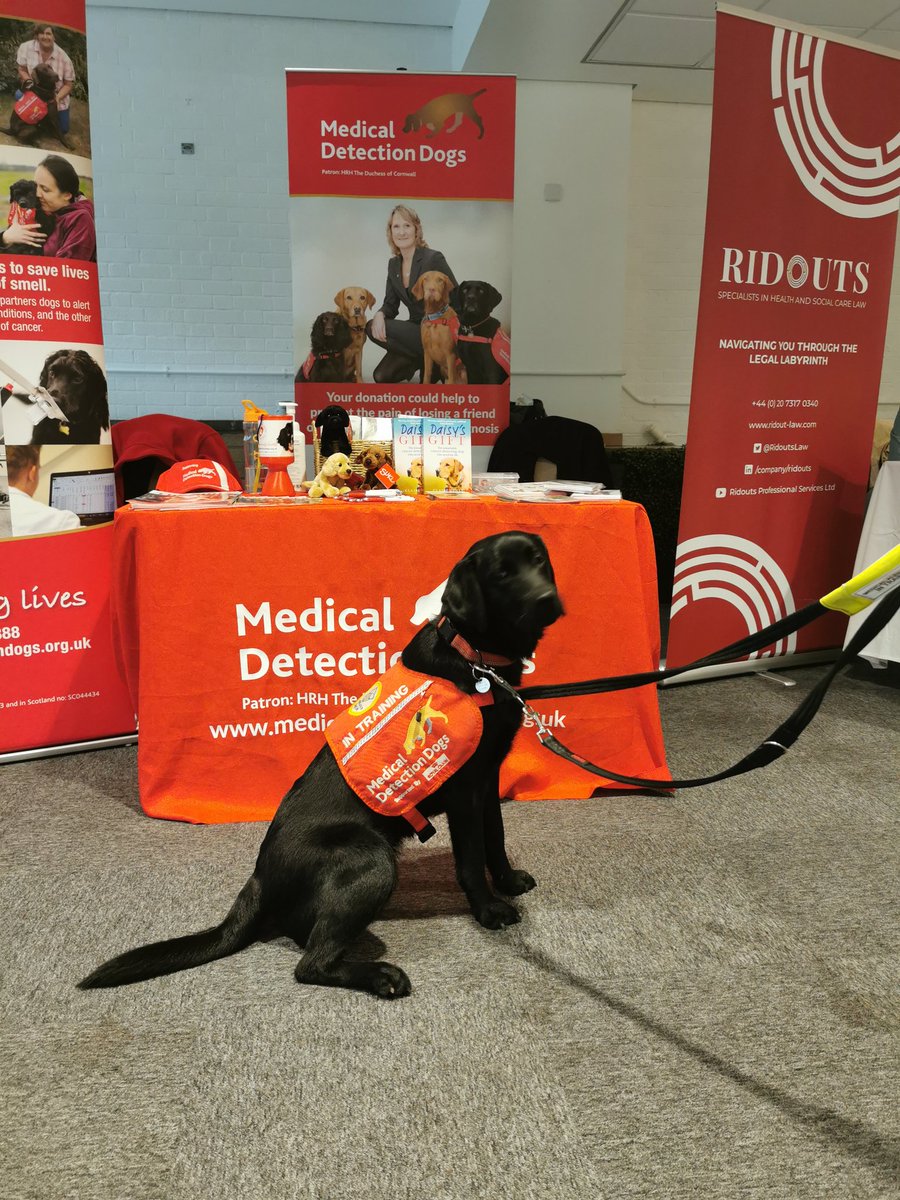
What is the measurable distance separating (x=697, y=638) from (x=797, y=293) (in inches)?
54.1

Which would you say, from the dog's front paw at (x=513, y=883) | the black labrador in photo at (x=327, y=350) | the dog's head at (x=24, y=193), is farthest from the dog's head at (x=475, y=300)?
the dog's front paw at (x=513, y=883)

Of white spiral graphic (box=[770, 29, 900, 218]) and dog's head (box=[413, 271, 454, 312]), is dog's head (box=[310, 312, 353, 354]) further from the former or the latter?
white spiral graphic (box=[770, 29, 900, 218])

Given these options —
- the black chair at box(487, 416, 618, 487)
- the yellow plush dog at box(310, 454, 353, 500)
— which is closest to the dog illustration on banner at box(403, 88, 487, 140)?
the black chair at box(487, 416, 618, 487)

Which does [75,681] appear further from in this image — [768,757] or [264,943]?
[768,757]

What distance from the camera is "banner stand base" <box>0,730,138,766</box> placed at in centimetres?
256

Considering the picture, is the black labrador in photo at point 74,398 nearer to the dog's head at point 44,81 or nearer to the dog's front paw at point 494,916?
the dog's head at point 44,81

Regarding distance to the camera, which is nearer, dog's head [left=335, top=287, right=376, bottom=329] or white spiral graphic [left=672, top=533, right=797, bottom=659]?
white spiral graphic [left=672, top=533, right=797, bottom=659]

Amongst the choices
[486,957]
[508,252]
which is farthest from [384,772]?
[508,252]

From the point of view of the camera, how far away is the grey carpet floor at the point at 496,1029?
114 centimetres

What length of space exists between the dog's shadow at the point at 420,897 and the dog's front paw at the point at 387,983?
0.10m

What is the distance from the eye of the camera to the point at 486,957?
161cm

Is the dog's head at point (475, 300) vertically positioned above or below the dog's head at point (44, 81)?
below

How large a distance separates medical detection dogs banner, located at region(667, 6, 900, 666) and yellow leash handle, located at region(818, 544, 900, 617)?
2.05 metres

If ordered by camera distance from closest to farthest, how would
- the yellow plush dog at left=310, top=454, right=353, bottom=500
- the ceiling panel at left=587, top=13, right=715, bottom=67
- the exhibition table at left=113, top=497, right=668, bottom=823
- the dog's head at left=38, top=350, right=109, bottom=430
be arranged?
the exhibition table at left=113, top=497, right=668, bottom=823 < the yellow plush dog at left=310, top=454, right=353, bottom=500 < the dog's head at left=38, top=350, right=109, bottom=430 < the ceiling panel at left=587, top=13, right=715, bottom=67
